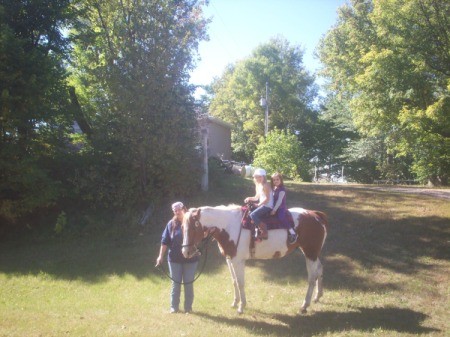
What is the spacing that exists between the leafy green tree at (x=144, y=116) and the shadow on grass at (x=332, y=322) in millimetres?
7920

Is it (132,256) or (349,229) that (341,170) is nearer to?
(349,229)

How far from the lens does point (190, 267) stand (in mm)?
7555

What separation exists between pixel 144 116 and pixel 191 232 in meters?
8.77

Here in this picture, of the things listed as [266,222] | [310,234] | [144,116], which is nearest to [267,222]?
[266,222]

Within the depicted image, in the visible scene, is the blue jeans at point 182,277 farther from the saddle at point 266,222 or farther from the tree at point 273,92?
the tree at point 273,92

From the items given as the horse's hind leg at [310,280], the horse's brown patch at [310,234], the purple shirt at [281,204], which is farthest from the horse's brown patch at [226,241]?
the horse's hind leg at [310,280]

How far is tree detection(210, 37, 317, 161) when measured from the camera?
47.1m

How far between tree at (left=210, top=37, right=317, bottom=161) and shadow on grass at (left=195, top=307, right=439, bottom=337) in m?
39.3

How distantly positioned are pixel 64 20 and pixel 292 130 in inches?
1412

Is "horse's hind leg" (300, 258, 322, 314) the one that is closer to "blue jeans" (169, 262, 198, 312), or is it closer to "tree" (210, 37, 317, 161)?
"blue jeans" (169, 262, 198, 312)

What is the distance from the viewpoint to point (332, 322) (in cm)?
711

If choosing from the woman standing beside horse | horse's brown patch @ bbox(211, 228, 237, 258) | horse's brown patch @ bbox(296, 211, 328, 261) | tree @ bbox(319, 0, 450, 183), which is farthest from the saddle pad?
tree @ bbox(319, 0, 450, 183)

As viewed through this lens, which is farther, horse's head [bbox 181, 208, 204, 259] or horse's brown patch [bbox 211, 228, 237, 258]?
horse's brown patch [bbox 211, 228, 237, 258]

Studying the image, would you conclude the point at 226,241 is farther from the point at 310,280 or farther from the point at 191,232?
the point at 310,280
